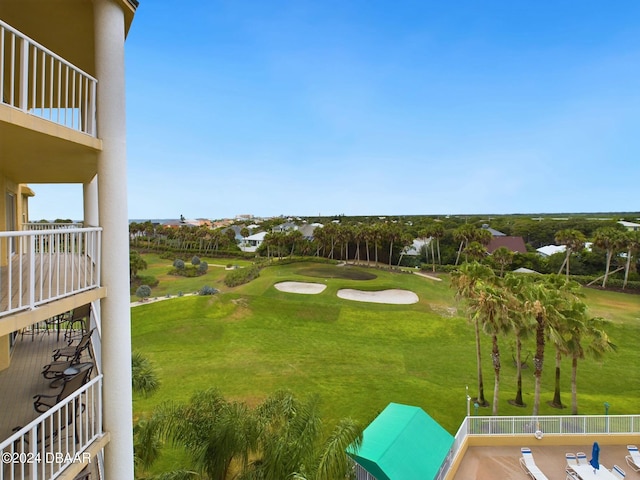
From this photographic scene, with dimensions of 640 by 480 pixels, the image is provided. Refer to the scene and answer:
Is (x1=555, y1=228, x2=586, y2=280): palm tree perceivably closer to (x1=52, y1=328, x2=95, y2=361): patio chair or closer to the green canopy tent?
the green canopy tent

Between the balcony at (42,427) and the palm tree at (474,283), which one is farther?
the palm tree at (474,283)

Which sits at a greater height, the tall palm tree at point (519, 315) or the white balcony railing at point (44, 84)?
the white balcony railing at point (44, 84)

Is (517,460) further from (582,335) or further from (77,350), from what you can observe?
(77,350)

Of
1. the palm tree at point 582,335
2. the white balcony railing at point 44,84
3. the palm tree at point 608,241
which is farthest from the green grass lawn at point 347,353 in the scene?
the white balcony railing at point 44,84

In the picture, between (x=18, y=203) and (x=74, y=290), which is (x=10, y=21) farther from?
(x=18, y=203)

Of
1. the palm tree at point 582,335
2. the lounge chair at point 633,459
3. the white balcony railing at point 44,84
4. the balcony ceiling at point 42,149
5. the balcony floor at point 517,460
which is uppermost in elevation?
the white balcony railing at point 44,84

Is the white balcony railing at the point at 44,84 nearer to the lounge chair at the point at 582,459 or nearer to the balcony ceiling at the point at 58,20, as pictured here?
the balcony ceiling at the point at 58,20

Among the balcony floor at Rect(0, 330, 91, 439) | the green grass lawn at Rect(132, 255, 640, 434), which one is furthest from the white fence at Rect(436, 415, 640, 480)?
the balcony floor at Rect(0, 330, 91, 439)
